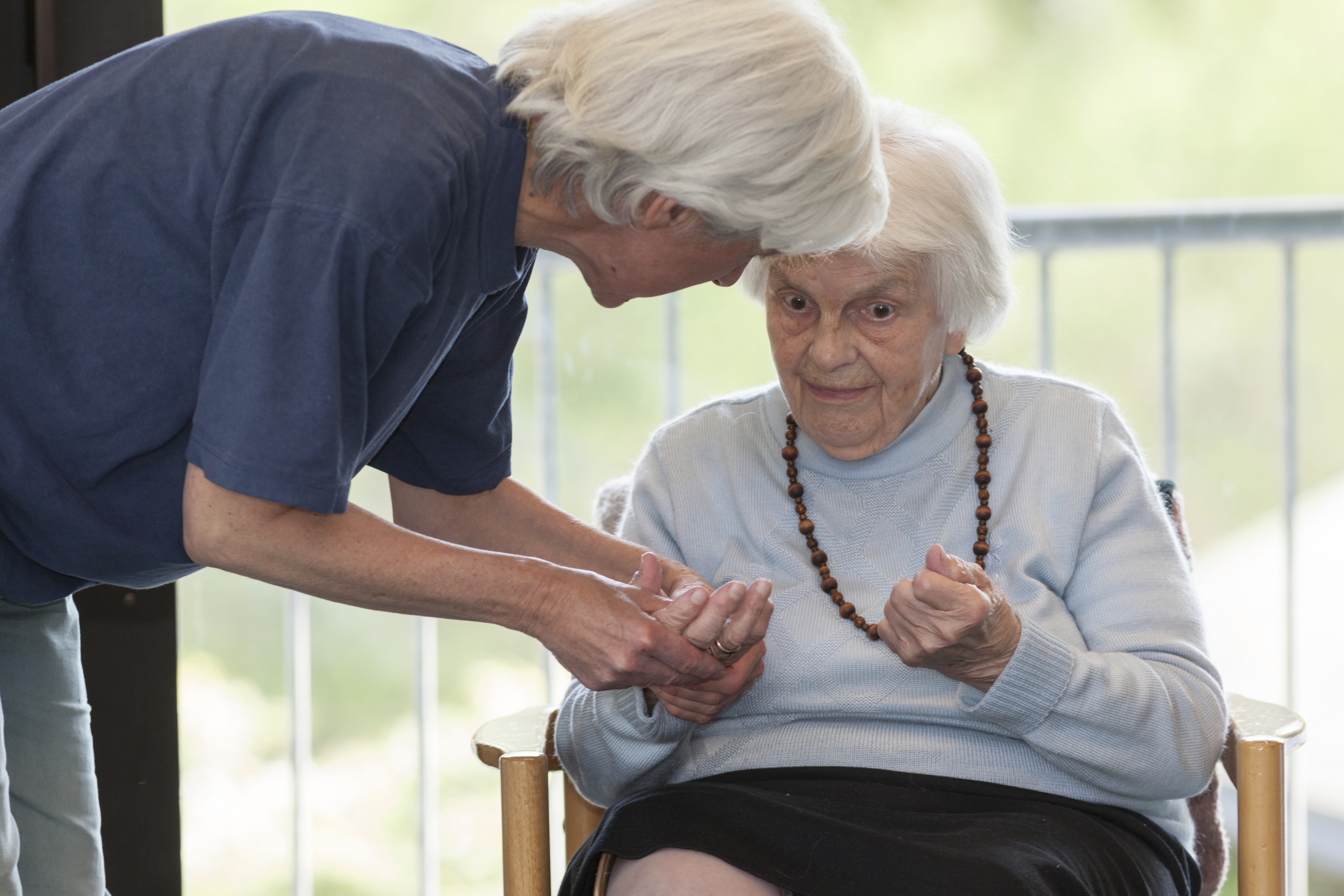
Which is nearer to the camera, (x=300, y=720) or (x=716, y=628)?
(x=716, y=628)

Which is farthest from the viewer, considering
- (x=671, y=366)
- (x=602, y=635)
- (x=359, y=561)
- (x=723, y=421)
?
(x=671, y=366)

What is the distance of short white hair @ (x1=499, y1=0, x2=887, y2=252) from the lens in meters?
1.15

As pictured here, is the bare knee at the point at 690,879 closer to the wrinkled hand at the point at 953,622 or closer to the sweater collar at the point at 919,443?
the wrinkled hand at the point at 953,622

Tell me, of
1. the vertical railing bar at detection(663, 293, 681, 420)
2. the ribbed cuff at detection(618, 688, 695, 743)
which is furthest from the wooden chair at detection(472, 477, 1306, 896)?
the vertical railing bar at detection(663, 293, 681, 420)

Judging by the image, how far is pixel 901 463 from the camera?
5.57 feet

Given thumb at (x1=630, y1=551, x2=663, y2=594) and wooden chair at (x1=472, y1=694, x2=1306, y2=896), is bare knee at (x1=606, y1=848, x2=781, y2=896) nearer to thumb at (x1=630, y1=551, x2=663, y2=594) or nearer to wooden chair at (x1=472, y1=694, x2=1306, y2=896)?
wooden chair at (x1=472, y1=694, x2=1306, y2=896)

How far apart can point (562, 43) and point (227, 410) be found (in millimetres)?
492

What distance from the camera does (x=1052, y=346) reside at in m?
2.61

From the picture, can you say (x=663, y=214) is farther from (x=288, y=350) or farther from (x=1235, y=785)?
(x=1235, y=785)

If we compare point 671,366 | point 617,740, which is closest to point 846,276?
point 617,740

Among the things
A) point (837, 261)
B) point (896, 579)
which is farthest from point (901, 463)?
point (837, 261)

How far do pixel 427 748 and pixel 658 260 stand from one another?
1.75 m

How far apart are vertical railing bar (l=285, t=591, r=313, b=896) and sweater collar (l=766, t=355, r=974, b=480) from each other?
134 centimetres

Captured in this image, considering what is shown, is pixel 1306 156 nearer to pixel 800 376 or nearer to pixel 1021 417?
pixel 1021 417
